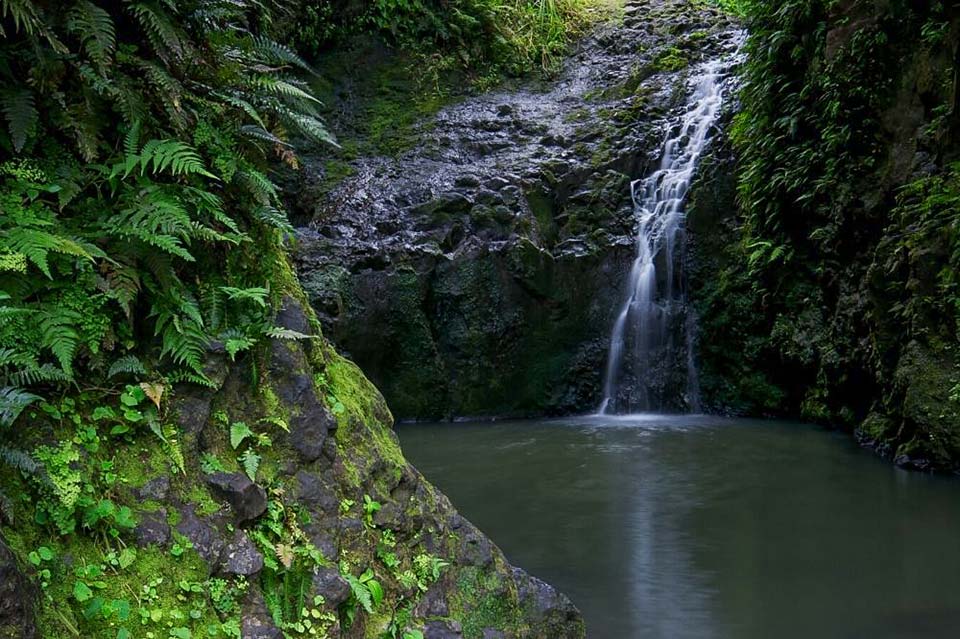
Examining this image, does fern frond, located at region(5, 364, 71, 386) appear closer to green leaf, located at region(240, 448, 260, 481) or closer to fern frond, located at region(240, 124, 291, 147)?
green leaf, located at region(240, 448, 260, 481)

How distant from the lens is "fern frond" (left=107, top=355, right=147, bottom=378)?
2.65m

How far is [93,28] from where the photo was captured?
274 cm

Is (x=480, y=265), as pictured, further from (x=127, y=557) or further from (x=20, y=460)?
(x=20, y=460)

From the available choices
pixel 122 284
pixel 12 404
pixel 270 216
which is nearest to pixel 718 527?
pixel 270 216

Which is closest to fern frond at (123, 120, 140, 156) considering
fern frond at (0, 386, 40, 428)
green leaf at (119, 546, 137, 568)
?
fern frond at (0, 386, 40, 428)

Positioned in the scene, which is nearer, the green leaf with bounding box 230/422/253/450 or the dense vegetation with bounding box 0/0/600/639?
the dense vegetation with bounding box 0/0/600/639

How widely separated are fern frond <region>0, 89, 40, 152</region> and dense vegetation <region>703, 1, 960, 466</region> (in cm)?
713

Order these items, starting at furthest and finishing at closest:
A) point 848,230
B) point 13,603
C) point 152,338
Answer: point 848,230
point 152,338
point 13,603

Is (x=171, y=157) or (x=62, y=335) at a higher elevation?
(x=171, y=157)

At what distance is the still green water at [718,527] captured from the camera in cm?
433

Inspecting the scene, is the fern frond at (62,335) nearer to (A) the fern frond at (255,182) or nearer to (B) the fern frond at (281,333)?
(B) the fern frond at (281,333)

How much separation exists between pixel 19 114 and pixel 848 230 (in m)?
8.56

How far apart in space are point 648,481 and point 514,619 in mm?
4285

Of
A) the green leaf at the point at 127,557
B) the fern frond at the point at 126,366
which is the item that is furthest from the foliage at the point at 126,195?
the green leaf at the point at 127,557
